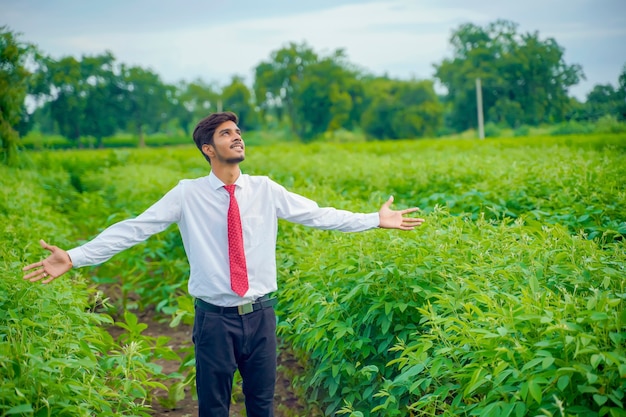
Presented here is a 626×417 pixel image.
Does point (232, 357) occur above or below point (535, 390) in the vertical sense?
below

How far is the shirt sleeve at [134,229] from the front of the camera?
10.5ft

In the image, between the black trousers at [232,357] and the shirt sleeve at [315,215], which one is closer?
the black trousers at [232,357]

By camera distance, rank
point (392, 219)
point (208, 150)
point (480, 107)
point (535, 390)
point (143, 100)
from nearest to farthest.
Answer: point (535, 390)
point (208, 150)
point (392, 219)
point (480, 107)
point (143, 100)

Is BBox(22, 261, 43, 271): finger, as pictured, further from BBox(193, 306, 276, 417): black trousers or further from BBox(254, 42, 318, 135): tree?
BBox(254, 42, 318, 135): tree

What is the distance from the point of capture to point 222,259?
3.18 m

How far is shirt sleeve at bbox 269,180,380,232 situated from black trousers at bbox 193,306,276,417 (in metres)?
0.54

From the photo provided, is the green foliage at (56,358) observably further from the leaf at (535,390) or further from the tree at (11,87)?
the tree at (11,87)

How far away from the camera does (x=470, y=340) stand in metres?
2.76

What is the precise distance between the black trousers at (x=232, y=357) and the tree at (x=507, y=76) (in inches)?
690

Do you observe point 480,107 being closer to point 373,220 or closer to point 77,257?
point 373,220

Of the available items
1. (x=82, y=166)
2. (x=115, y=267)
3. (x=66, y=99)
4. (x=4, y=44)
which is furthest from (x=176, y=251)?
(x=66, y=99)

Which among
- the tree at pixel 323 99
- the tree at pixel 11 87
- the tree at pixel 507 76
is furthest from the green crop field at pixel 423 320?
the tree at pixel 323 99

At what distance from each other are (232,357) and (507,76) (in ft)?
80.7

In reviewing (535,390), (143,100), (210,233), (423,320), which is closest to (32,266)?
(210,233)
